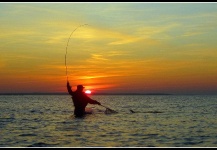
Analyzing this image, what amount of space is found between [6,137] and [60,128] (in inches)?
231

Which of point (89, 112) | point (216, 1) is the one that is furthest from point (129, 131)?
point (89, 112)

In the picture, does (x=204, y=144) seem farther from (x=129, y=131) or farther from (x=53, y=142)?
(x=53, y=142)

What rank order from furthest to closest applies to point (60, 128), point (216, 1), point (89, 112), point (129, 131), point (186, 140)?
point (89, 112) < point (60, 128) < point (129, 131) < point (186, 140) < point (216, 1)

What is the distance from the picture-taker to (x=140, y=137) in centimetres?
2497

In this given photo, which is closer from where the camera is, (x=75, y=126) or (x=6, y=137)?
(x=6, y=137)

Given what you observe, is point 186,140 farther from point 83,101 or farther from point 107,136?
point 83,101

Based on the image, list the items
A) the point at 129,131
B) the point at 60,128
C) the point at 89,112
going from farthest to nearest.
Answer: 1. the point at 89,112
2. the point at 60,128
3. the point at 129,131

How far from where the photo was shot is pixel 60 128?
30.3 metres

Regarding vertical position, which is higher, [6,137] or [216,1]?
[216,1]

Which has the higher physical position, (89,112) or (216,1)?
(216,1)

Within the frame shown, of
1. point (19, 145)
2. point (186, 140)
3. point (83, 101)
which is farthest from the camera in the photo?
point (83, 101)

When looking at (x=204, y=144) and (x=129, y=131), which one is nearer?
(x=204, y=144)

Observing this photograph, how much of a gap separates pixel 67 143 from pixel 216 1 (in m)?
12.6

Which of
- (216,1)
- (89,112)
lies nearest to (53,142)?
(216,1)
